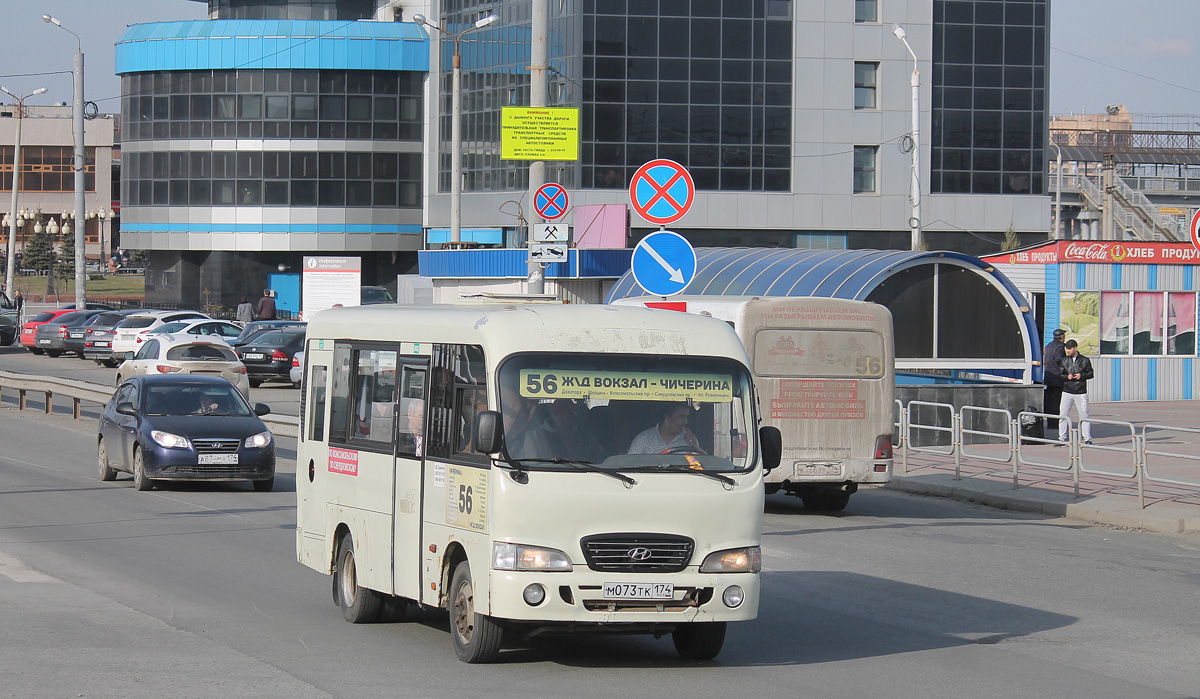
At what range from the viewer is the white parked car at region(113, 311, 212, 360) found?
41.4 meters

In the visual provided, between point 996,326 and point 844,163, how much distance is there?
36958 millimetres

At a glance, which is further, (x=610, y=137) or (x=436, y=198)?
(x=436, y=198)

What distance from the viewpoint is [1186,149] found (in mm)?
81750

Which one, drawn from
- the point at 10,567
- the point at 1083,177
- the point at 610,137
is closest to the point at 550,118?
the point at 10,567

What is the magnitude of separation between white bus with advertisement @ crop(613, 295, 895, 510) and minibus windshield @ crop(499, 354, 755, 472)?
7861mm

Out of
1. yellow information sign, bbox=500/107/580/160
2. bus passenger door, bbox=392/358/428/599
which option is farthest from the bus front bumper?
yellow information sign, bbox=500/107/580/160

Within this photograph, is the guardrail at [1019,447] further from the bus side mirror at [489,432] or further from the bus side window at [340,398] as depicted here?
the bus side mirror at [489,432]

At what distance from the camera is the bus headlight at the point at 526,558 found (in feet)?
24.9

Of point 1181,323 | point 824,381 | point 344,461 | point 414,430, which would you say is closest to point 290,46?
point 1181,323

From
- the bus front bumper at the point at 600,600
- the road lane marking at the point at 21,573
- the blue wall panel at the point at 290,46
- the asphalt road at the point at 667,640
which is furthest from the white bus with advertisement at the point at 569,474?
the blue wall panel at the point at 290,46

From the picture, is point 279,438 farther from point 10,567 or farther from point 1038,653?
point 1038,653

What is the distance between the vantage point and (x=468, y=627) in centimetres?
807

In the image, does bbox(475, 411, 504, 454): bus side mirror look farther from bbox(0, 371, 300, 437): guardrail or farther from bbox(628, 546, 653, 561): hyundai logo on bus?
bbox(0, 371, 300, 437): guardrail

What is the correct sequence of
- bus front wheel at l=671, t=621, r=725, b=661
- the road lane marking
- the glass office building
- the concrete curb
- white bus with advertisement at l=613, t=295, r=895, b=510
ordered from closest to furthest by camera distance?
bus front wheel at l=671, t=621, r=725, b=661, the road lane marking, the concrete curb, white bus with advertisement at l=613, t=295, r=895, b=510, the glass office building
